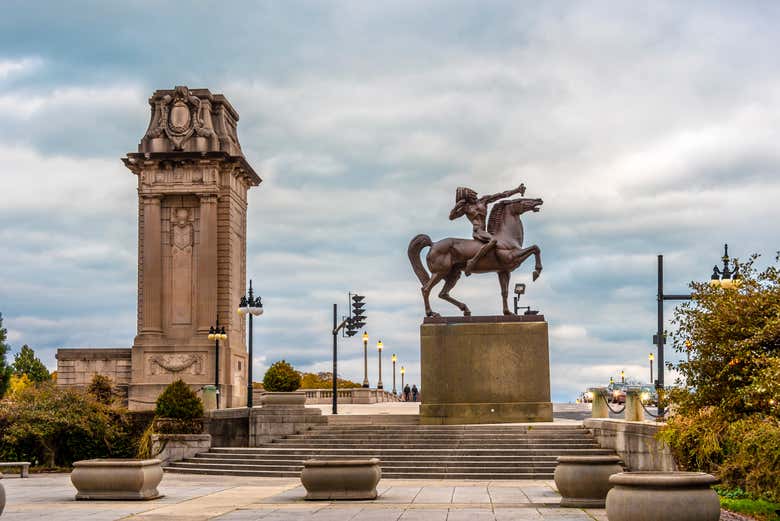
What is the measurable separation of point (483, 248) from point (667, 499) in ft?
64.3

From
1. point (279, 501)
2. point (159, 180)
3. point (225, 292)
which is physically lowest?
point (279, 501)

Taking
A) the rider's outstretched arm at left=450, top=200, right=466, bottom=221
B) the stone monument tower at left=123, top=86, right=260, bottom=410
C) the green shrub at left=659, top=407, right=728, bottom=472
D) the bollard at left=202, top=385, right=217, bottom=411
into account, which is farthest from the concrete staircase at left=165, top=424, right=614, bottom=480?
the stone monument tower at left=123, top=86, right=260, bottom=410

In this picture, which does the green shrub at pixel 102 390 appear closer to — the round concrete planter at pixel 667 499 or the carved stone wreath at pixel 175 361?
the carved stone wreath at pixel 175 361

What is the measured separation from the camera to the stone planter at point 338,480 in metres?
19.8

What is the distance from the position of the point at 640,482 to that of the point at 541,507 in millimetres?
4671

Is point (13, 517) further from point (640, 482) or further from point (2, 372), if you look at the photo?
point (2, 372)

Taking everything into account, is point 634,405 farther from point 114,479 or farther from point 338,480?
point 114,479

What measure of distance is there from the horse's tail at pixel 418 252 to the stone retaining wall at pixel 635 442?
753 centimetres

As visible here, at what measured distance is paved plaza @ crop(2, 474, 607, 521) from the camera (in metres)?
→ 17.2

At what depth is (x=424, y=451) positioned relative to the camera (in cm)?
2798

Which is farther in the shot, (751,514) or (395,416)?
(395,416)

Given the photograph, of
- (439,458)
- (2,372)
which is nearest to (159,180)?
(2,372)

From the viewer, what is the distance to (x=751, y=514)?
16469 mm

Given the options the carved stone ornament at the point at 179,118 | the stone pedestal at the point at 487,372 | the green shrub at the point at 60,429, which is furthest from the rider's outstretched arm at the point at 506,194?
the carved stone ornament at the point at 179,118
